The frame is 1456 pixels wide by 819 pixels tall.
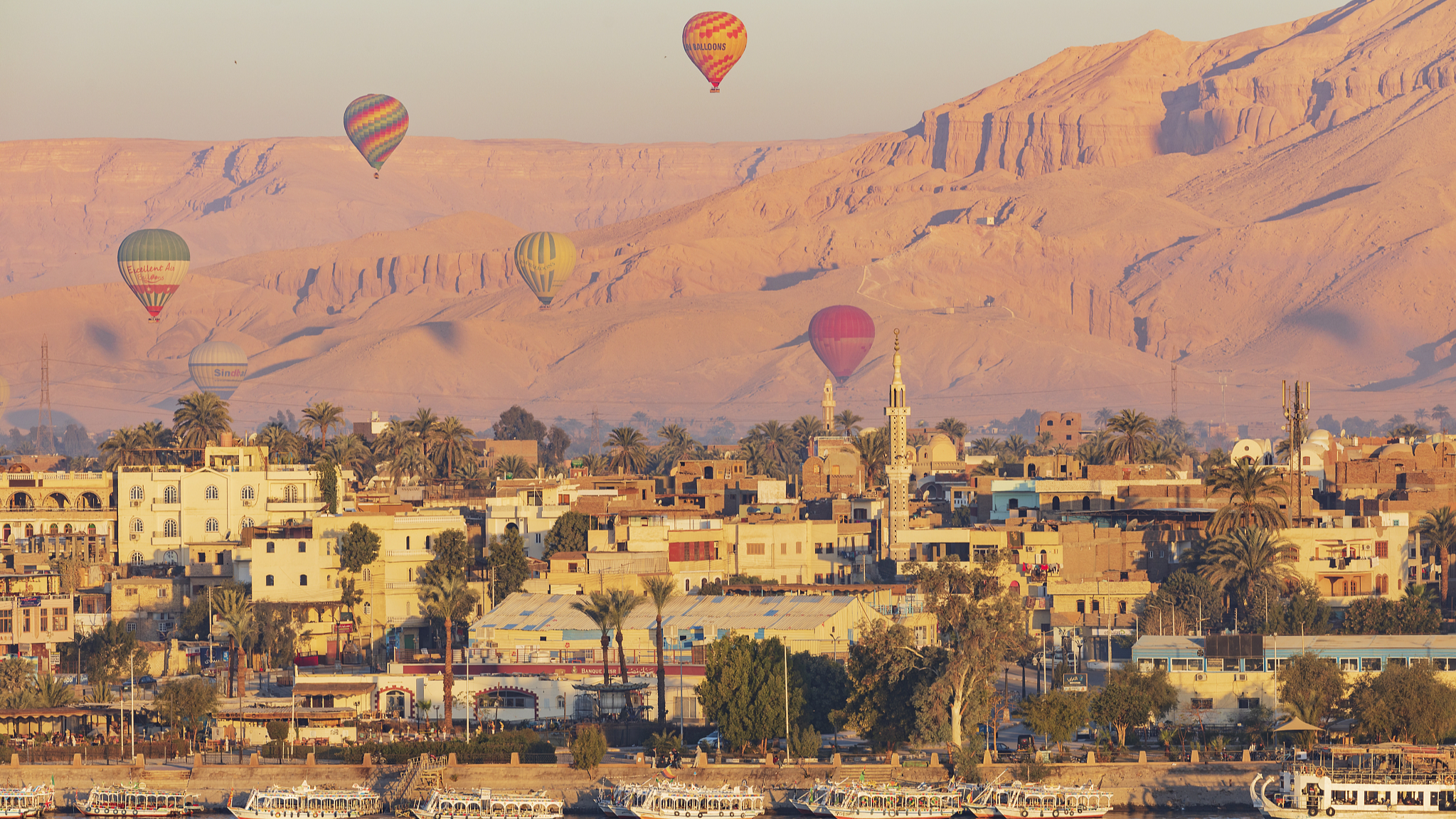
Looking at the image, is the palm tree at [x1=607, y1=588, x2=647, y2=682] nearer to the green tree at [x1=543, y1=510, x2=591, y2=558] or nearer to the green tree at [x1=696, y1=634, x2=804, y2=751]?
the green tree at [x1=696, y1=634, x2=804, y2=751]

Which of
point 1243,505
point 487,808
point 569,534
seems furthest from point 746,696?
point 1243,505

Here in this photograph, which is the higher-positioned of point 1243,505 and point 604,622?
point 1243,505

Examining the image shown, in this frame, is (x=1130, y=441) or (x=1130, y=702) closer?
(x=1130, y=702)

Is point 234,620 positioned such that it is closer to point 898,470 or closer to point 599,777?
point 599,777

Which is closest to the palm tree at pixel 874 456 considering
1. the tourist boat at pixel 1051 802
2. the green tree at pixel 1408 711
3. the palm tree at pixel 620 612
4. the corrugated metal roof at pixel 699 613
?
the corrugated metal roof at pixel 699 613

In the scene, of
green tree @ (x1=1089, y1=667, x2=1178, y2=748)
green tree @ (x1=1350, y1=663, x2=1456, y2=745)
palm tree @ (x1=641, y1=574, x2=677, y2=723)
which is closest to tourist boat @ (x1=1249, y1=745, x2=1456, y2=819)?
green tree @ (x1=1350, y1=663, x2=1456, y2=745)
